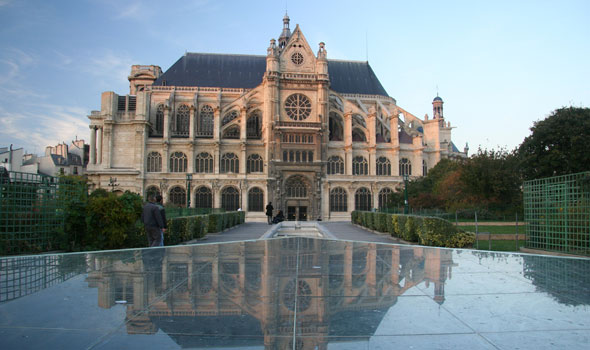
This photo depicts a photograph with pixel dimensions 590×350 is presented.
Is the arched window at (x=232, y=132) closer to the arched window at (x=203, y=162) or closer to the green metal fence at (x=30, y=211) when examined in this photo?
the arched window at (x=203, y=162)

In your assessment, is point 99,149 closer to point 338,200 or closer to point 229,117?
point 229,117

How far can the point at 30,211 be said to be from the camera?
11.0 metres

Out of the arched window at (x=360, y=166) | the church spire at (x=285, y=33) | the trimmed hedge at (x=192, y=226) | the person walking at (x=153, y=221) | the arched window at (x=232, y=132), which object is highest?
the church spire at (x=285, y=33)

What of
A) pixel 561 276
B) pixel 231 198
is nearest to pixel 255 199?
pixel 231 198

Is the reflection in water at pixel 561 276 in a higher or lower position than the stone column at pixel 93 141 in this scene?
lower

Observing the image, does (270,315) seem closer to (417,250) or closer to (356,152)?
(417,250)

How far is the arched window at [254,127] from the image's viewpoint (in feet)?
169

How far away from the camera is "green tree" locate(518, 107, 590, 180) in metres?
29.7

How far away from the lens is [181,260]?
27.8 feet

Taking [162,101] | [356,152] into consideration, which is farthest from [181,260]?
[162,101]

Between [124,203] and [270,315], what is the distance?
972cm

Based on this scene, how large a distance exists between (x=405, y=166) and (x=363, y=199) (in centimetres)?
647

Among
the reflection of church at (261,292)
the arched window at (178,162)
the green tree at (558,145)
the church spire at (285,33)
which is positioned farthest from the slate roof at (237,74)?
the reflection of church at (261,292)

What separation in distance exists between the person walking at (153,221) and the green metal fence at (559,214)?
989cm
